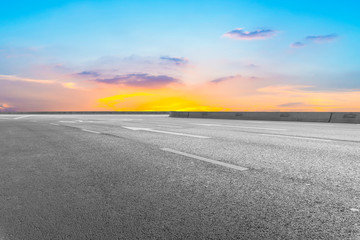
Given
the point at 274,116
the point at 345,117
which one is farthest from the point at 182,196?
the point at 274,116

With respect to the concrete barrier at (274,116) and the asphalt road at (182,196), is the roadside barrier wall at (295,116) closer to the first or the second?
the concrete barrier at (274,116)

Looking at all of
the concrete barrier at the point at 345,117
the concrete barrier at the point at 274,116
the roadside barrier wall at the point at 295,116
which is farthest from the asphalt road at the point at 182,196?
the concrete barrier at the point at 274,116

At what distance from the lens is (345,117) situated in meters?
17.6

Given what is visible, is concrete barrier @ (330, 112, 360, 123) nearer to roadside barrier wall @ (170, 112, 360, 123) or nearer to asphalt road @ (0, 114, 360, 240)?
roadside barrier wall @ (170, 112, 360, 123)

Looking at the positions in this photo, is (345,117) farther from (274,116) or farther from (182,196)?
(182,196)

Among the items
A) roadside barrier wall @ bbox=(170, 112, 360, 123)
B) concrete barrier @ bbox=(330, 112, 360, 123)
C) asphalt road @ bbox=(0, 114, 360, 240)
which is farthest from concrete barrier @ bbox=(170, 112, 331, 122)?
asphalt road @ bbox=(0, 114, 360, 240)

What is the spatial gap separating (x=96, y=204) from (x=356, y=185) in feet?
9.90

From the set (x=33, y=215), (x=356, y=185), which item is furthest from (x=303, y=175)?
Result: (x=33, y=215)

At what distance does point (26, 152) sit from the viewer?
21.2 ft

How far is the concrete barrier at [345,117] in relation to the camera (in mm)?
17172

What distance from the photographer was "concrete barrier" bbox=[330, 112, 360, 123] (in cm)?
1717

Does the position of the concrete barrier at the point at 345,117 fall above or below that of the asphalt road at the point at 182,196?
above

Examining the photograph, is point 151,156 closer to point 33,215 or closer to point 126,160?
point 126,160

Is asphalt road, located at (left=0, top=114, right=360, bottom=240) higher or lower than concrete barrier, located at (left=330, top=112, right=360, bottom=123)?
lower
